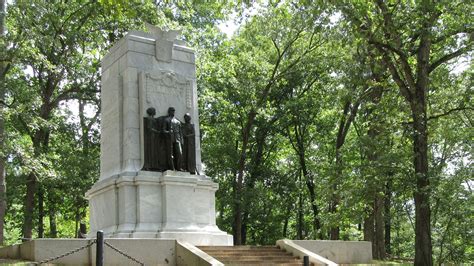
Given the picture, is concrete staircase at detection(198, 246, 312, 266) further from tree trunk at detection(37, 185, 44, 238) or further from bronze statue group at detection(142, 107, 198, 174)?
tree trunk at detection(37, 185, 44, 238)

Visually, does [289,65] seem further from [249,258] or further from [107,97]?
[249,258]

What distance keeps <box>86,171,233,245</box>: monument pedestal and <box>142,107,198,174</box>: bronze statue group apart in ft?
1.16

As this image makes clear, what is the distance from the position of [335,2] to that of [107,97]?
6813 mm

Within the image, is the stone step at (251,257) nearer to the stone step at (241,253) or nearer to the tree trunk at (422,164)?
the stone step at (241,253)

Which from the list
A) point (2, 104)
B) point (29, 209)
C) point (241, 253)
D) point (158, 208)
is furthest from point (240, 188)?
point (241, 253)

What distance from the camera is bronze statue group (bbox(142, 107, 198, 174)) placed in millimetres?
14930

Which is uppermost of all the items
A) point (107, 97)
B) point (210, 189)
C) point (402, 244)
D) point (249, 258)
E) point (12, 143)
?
point (107, 97)

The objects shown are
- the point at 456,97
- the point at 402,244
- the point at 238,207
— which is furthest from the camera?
the point at 402,244

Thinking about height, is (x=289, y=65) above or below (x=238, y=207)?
above

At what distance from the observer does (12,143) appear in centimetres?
1770

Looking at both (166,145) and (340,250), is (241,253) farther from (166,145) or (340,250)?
(166,145)

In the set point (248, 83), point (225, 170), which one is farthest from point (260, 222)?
point (248, 83)

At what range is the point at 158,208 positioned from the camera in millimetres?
14469

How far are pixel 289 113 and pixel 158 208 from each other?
16081 mm
